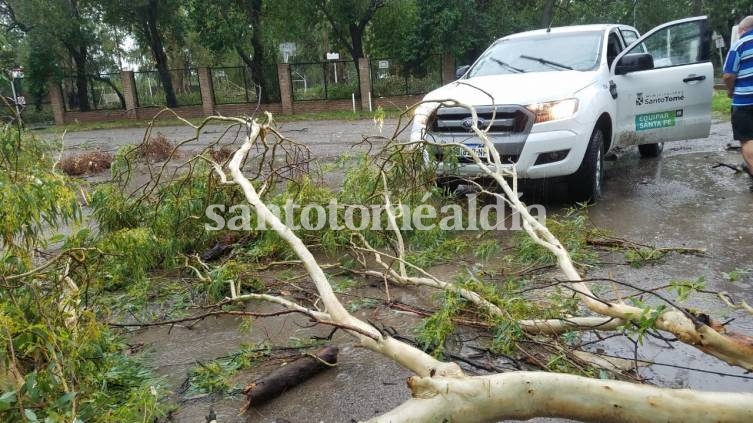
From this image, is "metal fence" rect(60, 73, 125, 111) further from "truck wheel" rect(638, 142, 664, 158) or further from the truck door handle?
the truck door handle

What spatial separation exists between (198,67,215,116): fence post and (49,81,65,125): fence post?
7751 mm

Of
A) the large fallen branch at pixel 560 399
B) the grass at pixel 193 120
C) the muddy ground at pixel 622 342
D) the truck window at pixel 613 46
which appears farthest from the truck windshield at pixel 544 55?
the grass at pixel 193 120

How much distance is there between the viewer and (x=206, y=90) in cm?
2459

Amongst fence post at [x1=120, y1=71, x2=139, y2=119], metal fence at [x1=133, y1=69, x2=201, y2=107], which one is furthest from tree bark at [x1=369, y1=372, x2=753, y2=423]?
fence post at [x1=120, y1=71, x2=139, y2=119]

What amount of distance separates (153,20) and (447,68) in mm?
13346

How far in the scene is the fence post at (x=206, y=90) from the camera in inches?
958

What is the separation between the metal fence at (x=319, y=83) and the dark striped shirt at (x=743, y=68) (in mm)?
18408

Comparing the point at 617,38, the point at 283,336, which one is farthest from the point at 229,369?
the point at 617,38

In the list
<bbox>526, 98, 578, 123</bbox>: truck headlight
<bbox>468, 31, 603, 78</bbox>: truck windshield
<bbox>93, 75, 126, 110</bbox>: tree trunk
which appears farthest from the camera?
<bbox>93, 75, 126, 110</bbox>: tree trunk

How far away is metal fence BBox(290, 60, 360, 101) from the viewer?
77.7ft

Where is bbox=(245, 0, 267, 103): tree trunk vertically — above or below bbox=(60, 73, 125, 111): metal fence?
above

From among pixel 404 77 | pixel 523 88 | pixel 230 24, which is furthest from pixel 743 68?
pixel 230 24

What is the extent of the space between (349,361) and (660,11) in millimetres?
38517

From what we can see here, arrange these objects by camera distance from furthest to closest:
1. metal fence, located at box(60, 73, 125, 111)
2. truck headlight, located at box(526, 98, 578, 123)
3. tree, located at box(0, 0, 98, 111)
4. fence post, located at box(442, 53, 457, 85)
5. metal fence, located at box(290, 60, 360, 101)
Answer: metal fence, located at box(60, 73, 125, 111), tree, located at box(0, 0, 98, 111), metal fence, located at box(290, 60, 360, 101), fence post, located at box(442, 53, 457, 85), truck headlight, located at box(526, 98, 578, 123)
